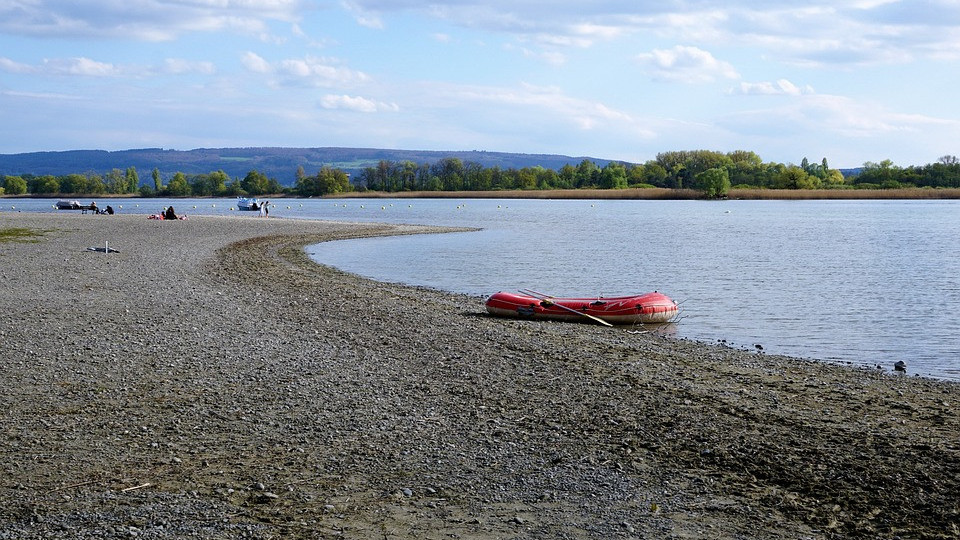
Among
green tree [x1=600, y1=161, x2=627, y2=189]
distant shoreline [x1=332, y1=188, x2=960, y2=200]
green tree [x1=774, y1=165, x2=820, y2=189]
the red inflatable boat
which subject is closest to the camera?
the red inflatable boat

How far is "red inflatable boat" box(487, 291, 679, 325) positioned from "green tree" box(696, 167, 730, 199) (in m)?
130

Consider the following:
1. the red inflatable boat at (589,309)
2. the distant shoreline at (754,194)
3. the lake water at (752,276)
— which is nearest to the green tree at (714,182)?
the distant shoreline at (754,194)

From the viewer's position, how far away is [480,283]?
1043 inches

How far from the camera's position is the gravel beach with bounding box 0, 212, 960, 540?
6.07 meters

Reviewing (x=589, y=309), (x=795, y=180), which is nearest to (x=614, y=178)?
(x=795, y=180)

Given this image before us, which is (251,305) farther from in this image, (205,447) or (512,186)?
(512,186)

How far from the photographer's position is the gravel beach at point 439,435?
6.07 metres

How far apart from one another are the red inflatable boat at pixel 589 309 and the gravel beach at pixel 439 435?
6.76 ft

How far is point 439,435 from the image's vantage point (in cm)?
812

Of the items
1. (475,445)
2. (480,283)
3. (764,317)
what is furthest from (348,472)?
(480,283)

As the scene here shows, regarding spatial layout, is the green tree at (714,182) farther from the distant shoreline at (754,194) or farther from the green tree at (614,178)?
the green tree at (614,178)

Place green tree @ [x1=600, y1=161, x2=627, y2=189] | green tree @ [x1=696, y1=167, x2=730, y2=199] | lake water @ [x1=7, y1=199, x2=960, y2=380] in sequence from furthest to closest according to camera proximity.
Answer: green tree @ [x1=600, y1=161, x2=627, y2=189]
green tree @ [x1=696, y1=167, x2=730, y2=199]
lake water @ [x1=7, y1=199, x2=960, y2=380]

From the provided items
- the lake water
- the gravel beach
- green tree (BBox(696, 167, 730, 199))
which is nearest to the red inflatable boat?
the lake water

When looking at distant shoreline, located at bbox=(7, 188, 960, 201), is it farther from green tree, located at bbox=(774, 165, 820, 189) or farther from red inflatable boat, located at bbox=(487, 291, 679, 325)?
red inflatable boat, located at bbox=(487, 291, 679, 325)
